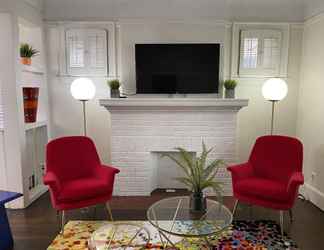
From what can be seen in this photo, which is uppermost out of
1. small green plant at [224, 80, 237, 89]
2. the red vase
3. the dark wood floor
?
small green plant at [224, 80, 237, 89]

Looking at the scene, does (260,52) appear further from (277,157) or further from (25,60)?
(25,60)

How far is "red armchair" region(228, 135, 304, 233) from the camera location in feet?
9.05

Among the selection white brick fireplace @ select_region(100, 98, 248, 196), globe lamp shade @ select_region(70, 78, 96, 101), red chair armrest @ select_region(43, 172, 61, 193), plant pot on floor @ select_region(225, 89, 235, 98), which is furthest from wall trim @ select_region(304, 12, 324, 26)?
red chair armrest @ select_region(43, 172, 61, 193)

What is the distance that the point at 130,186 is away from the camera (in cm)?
388

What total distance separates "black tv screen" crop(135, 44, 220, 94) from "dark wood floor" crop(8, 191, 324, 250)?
1.55m

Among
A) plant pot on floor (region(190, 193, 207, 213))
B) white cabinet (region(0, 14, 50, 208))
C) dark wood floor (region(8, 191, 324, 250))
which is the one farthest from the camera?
white cabinet (region(0, 14, 50, 208))

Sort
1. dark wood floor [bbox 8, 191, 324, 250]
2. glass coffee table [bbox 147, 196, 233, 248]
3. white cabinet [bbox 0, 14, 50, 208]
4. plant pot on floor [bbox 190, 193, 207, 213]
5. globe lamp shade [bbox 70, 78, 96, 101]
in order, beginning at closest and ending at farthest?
glass coffee table [bbox 147, 196, 233, 248] → plant pot on floor [bbox 190, 193, 207, 213] → dark wood floor [bbox 8, 191, 324, 250] → white cabinet [bbox 0, 14, 50, 208] → globe lamp shade [bbox 70, 78, 96, 101]

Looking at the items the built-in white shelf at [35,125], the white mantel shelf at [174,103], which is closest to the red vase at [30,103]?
the built-in white shelf at [35,125]

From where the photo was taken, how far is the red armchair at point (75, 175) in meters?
2.77

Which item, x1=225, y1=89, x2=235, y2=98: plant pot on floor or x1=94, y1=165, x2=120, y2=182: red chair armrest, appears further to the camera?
x1=225, y1=89, x2=235, y2=98: plant pot on floor

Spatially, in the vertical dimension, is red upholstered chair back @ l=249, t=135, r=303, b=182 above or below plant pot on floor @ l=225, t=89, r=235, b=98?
below

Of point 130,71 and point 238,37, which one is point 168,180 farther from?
point 238,37

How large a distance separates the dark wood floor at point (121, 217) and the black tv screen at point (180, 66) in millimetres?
1553

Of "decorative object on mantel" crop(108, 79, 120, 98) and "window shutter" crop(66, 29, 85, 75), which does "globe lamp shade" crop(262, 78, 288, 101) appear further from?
"window shutter" crop(66, 29, 85, 75)
